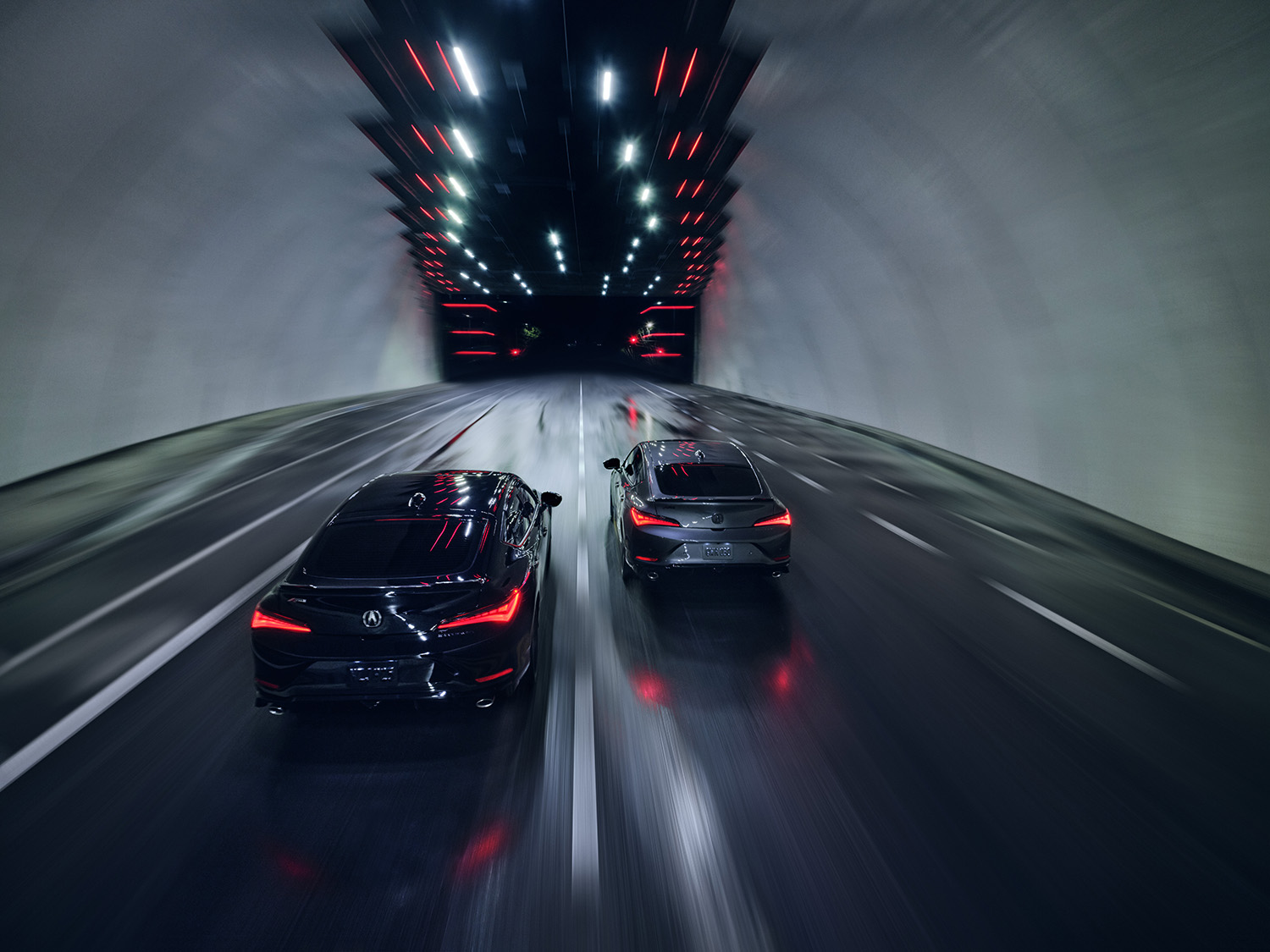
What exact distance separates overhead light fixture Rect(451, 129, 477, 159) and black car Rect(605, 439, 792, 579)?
1466 cm

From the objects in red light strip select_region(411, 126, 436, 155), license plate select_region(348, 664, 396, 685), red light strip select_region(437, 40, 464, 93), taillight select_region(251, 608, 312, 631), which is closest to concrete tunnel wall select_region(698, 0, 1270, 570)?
red light strip select_region(437, 40, 464, 93)

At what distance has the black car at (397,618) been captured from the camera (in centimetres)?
402

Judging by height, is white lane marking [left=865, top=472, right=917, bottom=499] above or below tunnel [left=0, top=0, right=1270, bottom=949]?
below

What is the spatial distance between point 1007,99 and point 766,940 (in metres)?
12.9

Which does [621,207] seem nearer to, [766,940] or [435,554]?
[435,554]

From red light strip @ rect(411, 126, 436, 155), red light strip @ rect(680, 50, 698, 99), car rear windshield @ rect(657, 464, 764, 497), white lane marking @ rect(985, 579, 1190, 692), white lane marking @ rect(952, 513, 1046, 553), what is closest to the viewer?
white lane marking @ rect(985, 579, 1190, 692)

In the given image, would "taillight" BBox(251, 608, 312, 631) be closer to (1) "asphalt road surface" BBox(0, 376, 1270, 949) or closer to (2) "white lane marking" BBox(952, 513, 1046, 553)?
(1) "asphalt road surface" BBox(0, 376, 1270, 949)

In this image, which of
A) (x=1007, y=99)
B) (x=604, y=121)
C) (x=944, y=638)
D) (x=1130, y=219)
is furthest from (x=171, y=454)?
(x=1130, y=219)

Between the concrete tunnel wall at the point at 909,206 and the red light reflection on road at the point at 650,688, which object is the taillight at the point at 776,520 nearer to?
the red light reflection on road at the point at 650,688

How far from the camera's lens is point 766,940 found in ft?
9.50

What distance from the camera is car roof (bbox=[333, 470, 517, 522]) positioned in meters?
5.04

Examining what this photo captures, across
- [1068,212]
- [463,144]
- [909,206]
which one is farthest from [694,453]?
[463,144]

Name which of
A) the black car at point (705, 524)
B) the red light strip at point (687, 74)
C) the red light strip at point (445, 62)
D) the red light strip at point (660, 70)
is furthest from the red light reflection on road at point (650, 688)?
the red light strip at point (445, 62)

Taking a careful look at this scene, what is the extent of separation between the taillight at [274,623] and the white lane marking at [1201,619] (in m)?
8.51
